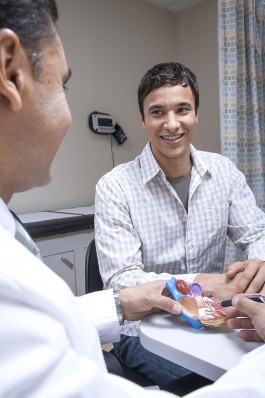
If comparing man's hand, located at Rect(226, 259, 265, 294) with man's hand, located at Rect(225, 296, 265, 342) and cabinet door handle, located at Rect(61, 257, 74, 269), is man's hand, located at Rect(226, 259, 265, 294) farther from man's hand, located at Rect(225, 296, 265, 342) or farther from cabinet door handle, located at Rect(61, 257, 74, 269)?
cabinet door handle, located at Rect(61, 257, 74, 269)

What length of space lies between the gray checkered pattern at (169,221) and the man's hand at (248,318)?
1.49 feet

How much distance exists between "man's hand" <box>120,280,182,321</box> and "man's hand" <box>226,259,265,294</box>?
0.70 feet

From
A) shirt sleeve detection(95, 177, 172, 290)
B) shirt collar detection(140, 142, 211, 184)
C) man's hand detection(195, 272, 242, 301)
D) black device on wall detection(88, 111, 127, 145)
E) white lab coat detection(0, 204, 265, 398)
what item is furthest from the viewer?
black device on wall detection(88, 111, 127, 145)

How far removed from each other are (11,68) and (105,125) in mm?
2321

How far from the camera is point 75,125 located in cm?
259

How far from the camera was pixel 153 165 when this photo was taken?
4.41 feet

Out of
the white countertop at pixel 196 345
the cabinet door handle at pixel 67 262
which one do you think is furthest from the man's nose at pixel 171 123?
the cabinet door handle at pixel 67 262

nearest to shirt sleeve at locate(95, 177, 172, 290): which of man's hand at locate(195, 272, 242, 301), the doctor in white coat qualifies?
man's hand at locate(195, 272, 242, 301)

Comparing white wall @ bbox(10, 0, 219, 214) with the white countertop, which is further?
white wall @ bbox(10, 0, 219, 214)

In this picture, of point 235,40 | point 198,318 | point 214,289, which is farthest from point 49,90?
point 235,40

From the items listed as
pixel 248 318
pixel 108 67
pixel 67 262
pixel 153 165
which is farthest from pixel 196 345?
pixel 108 67

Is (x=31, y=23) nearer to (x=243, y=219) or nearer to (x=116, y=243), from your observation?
(x=116, y=243)

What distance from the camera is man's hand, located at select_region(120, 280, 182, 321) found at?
0.80 meters

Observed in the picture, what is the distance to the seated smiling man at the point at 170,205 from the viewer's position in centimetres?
120
